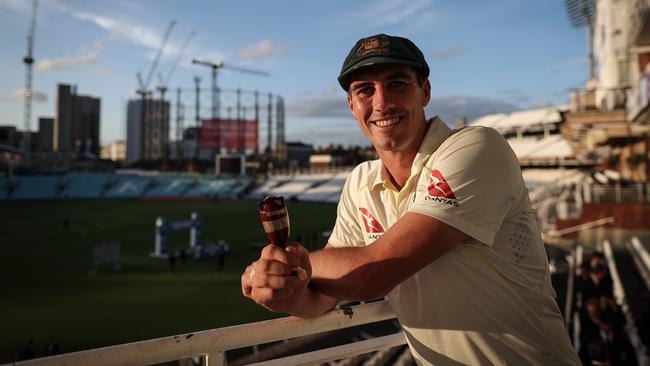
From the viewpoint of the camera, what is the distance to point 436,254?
5.20ft

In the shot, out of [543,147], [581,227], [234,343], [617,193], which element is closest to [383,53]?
[234,343]

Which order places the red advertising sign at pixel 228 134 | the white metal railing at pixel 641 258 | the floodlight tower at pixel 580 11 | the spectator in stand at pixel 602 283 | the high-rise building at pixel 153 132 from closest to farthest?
1. the spectator in stand at pixel 602 283
2. the white metal railing at pixel 641 258
3. the floodlight tower at pixel 580 11
4. the red advertising sign at pixel 228 134
5. the high-rise building at pixel 153 132

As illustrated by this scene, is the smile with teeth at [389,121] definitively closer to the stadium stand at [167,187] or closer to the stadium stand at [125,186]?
the stadium stand at [167,187]

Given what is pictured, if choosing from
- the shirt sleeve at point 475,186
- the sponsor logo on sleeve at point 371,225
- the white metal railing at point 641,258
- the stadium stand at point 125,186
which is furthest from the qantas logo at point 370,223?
the stadium stand at point 125,186

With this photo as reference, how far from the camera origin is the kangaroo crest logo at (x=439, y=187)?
1.60m

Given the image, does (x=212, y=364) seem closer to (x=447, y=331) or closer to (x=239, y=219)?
(x=447, y=331)

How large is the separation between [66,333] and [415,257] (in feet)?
44.6

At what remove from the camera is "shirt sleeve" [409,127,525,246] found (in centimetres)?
159

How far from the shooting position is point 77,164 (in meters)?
109

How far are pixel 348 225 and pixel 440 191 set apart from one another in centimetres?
83

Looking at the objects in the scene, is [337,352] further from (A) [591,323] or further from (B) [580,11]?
(B) [580,11]

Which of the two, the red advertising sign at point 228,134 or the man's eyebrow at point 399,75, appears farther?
the red advertising sign at point 228,134

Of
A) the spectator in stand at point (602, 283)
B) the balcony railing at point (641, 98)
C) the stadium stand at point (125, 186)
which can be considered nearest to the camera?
the spectator in stand at point (602, 283)

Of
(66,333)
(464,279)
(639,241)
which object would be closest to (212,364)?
(464,279)
